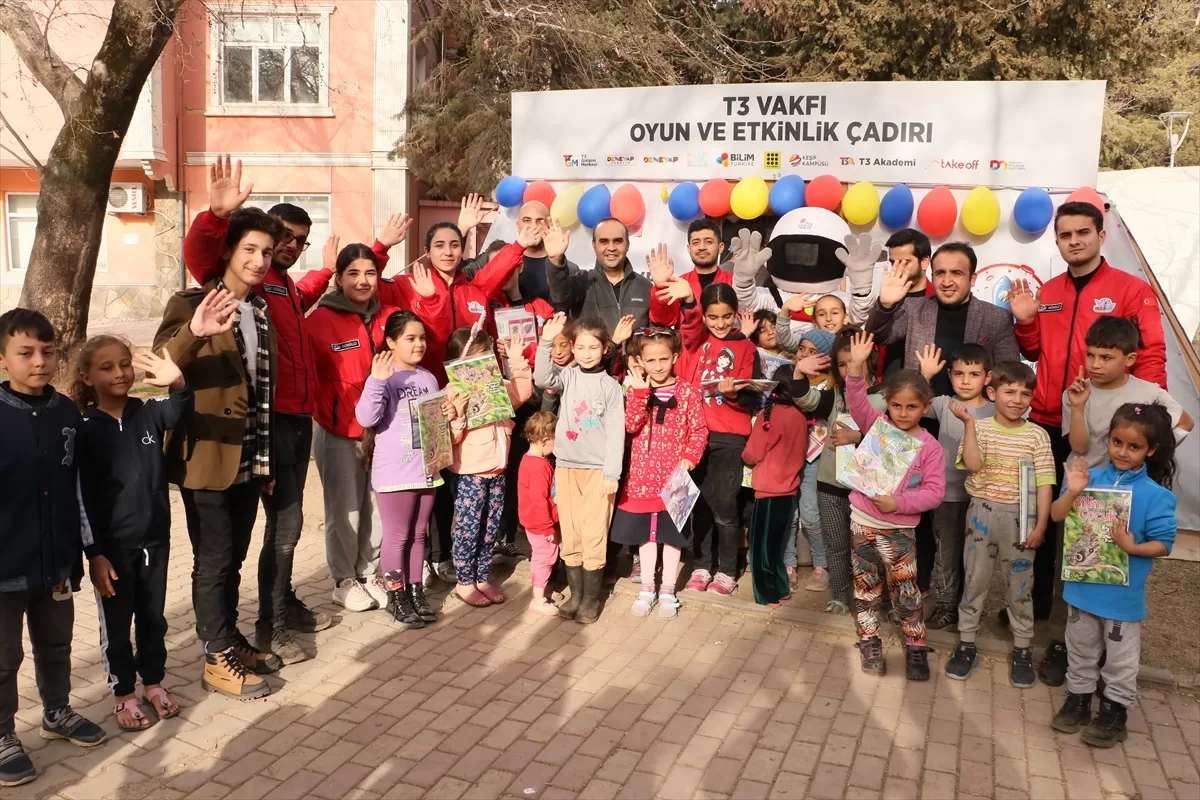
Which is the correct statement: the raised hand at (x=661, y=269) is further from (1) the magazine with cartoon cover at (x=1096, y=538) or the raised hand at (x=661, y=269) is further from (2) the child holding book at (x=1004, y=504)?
(1) the magazine with cartoon cover at (x=1096, y=538)

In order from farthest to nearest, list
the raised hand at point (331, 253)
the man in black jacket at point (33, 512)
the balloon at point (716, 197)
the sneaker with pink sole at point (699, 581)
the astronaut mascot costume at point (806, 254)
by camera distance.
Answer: the balloon at point (716, 197), the astronaut mascot costume at point (806, 254), the sneaker with pink sole at point (699, 581), the raised hand at point (331, 253), the man in black jacket at point (33, 512)

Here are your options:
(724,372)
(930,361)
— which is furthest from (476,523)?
(930,361)

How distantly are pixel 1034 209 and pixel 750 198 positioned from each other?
2060 mm

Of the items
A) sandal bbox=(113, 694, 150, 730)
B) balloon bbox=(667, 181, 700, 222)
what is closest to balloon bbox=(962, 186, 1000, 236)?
balloon bbox=(667, 181, 700, 222)

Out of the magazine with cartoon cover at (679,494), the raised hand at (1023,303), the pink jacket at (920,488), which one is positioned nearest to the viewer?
the pink jacket at (920,488)

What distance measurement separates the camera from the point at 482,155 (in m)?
14.7

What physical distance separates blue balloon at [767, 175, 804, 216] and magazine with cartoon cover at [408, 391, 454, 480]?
3.62 metres

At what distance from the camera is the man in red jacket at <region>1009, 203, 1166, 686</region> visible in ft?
14.1

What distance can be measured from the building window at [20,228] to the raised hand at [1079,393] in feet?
64.7

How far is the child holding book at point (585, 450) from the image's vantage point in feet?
15.8

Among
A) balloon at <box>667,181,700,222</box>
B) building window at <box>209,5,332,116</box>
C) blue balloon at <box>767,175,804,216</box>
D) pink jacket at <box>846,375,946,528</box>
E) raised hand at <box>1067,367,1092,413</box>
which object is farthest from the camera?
building window at <box>209,5,332,116</box>

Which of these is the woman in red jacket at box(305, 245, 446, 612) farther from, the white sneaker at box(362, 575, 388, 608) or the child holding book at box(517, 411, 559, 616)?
the child holding book at box(517, 411, 559, 616)

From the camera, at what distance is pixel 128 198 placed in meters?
18.8

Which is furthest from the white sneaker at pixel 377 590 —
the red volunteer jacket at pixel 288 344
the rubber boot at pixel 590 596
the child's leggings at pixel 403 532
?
the red volunteer jacket at pixel 288 344
